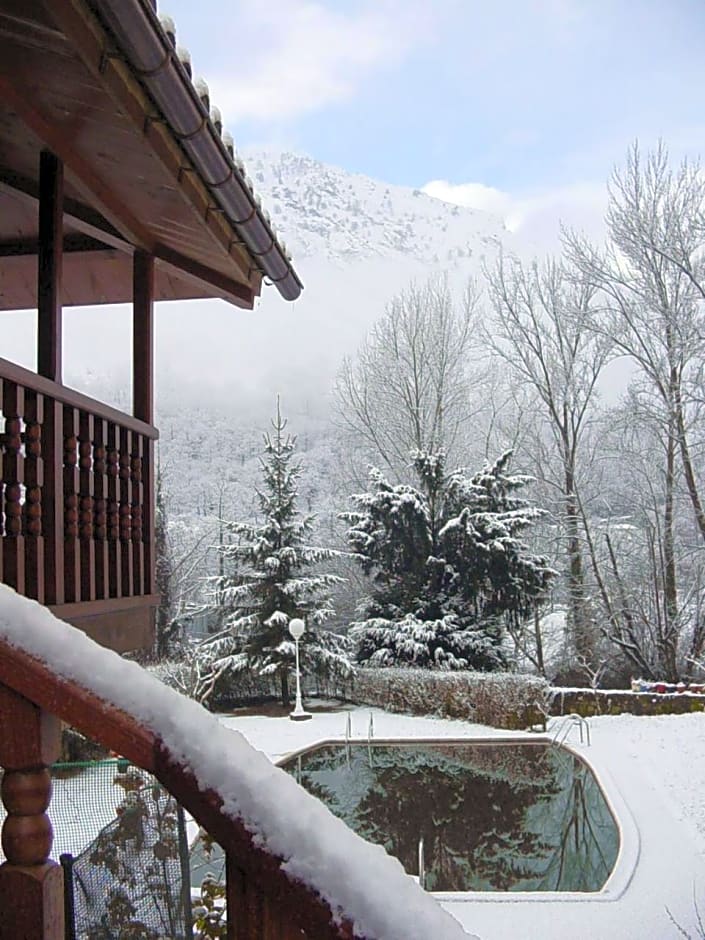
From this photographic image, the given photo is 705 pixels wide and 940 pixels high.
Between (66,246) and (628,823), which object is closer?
(66,246)

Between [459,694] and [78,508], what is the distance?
10.4 m

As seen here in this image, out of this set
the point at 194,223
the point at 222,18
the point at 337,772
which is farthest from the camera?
the point at 222,18

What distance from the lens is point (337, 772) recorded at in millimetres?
9383

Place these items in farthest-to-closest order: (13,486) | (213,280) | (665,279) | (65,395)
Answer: (665,279) → (213,280) → (65,395) → (13,486)

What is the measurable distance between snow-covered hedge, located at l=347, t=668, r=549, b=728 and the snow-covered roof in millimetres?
11651

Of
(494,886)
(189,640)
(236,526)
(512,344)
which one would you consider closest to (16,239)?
(494,886)

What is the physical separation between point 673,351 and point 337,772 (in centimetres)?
935

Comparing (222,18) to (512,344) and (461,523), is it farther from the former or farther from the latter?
(461,523)

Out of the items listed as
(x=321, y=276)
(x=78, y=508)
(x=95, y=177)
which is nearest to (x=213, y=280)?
(x=95, y=177)

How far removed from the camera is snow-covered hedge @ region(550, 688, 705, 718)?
39.8ft

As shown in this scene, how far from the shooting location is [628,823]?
7.46 m

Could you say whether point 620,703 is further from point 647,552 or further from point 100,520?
point 100,520

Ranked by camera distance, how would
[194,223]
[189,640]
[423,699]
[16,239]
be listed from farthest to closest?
[189,640] → [423,699] → [16,239] → [194,223]

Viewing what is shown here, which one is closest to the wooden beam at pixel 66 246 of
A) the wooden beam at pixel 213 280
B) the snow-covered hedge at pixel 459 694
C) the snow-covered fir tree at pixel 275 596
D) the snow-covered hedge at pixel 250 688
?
the wooden beam at pixel 213 280
